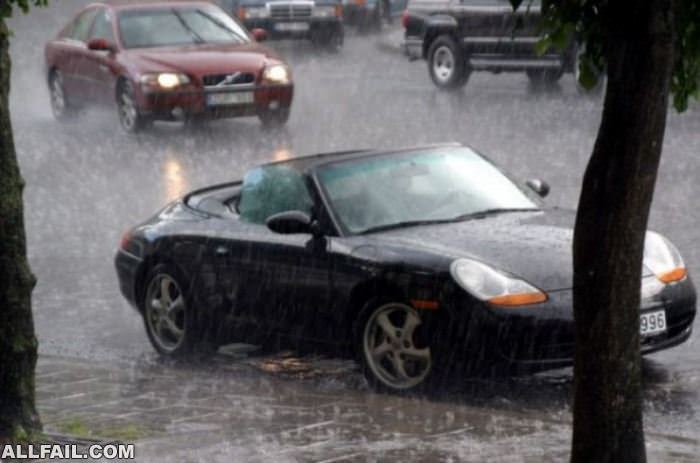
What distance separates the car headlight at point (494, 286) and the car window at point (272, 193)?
144 cm

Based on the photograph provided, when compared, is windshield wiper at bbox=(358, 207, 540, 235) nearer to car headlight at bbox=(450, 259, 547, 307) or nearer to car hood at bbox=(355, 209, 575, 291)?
car hood at bbox=(355, 209, 575, 291)

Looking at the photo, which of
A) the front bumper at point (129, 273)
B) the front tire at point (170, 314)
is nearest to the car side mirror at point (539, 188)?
the front tire at point (170, 314)

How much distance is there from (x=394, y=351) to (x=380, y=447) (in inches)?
69.6

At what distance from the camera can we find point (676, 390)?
995cm

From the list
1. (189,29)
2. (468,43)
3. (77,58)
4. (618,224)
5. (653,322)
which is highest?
(618,224)

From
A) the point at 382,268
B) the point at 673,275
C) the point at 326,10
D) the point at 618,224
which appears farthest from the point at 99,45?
the point at 618,224

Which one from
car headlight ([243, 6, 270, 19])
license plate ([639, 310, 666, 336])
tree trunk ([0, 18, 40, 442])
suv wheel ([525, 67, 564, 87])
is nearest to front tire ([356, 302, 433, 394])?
license plate ([639, 310, 666, 336])

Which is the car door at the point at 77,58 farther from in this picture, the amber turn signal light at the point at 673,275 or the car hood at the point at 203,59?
the amber turn signal light at the point at 673,275

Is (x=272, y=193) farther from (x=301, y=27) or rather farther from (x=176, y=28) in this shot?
(x=301, y=27)

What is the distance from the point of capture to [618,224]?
669 cm

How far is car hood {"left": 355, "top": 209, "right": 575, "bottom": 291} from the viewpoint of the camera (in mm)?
9922

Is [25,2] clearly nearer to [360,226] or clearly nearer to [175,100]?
[360,226]

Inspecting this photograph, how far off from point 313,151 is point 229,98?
Answer: 7.06ft

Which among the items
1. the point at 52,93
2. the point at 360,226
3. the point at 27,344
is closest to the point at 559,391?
the point at 360,226
